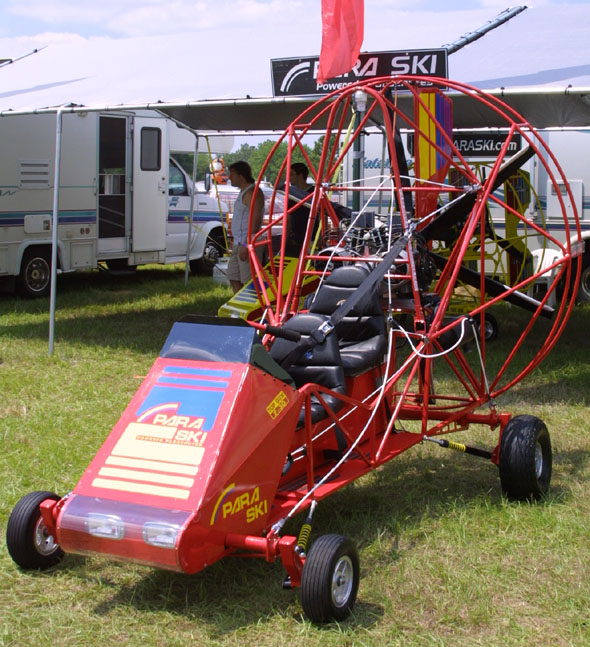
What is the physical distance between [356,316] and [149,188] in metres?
9.15

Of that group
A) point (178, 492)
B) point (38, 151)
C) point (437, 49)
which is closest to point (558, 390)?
point (437, 49)

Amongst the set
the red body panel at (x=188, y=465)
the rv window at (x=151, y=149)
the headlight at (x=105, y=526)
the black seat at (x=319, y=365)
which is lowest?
the headlight at (x=105, y=526)

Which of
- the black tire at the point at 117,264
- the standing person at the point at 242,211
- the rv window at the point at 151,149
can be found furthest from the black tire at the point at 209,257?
the standing person at the point at 242,211

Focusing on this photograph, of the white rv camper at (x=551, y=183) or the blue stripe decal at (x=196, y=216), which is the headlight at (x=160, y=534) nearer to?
the white rv camper at (x=551, y=183)

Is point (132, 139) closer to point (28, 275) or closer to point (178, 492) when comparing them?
point (28, 275)

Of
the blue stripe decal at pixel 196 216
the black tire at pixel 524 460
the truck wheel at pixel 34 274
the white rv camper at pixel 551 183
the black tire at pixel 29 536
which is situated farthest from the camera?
the blue stripe decal at pixel 196 216

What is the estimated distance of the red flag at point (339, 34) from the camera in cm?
577

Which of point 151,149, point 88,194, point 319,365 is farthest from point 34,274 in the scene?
point 319,365

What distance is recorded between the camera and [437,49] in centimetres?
717

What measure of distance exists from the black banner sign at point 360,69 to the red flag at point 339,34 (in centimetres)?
103

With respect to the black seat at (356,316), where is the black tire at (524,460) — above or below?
below

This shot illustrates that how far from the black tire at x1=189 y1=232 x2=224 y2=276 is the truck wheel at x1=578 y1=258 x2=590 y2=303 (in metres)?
6.56

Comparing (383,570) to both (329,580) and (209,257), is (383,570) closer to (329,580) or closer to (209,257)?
(329,580)

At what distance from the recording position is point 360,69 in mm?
7426
